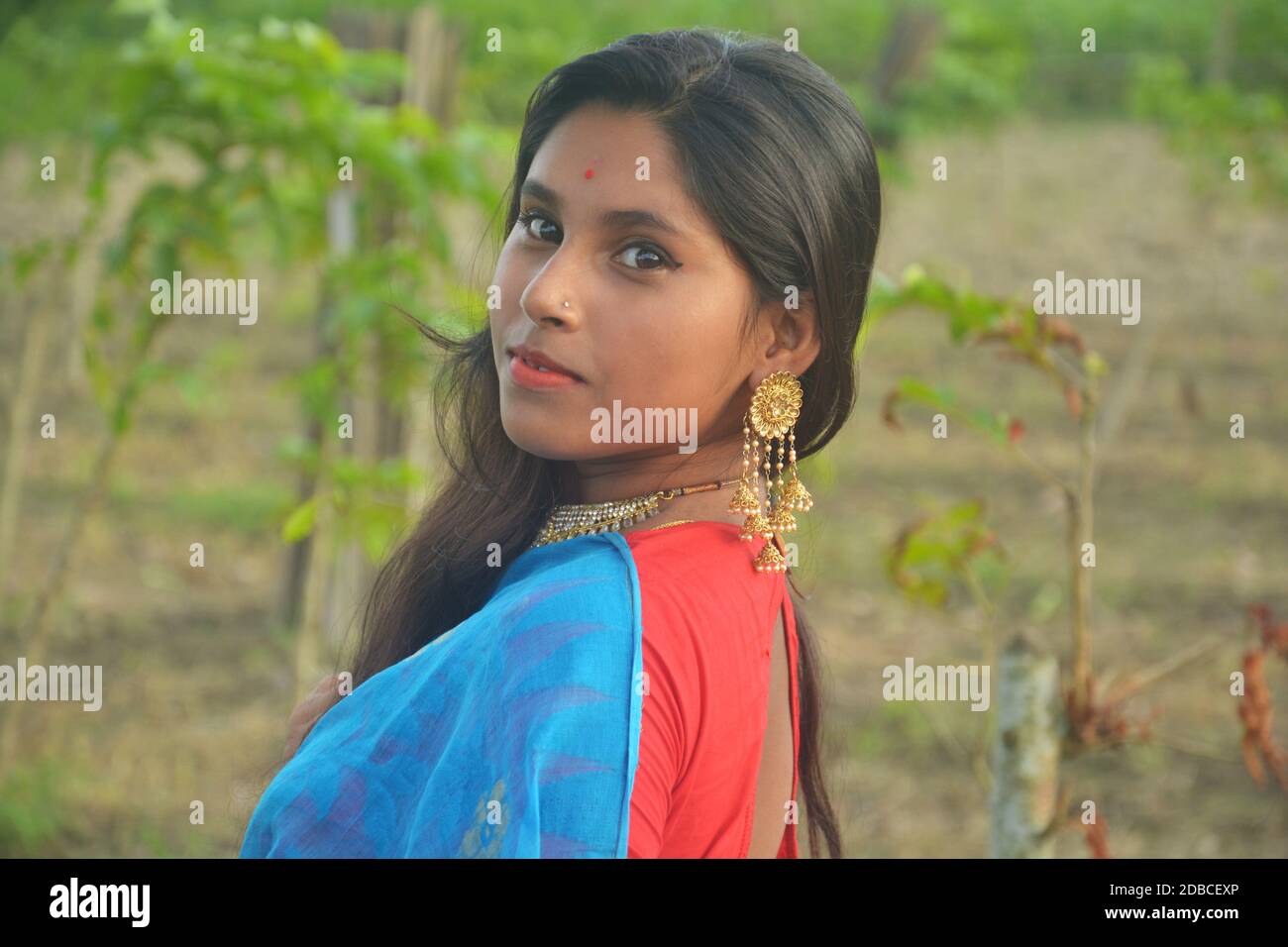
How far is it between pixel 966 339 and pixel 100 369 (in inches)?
63.2

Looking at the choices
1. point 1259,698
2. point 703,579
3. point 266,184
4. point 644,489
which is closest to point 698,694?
point 703,579

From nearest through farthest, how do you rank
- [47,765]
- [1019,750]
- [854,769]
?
1. [1019,750]
2. [47,765]
3. [854,769]

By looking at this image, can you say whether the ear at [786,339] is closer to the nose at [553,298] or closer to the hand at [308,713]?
the nose at [553,298]

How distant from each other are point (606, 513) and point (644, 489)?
4 centimetres

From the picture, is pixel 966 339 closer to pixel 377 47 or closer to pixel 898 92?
pixel 377 47

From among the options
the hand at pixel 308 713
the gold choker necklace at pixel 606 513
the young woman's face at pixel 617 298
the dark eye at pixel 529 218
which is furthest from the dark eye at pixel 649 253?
the hand at pixel 308 713

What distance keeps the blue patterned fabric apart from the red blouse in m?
0.02

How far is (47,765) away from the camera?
12.2 feet

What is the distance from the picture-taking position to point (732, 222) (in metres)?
1.23

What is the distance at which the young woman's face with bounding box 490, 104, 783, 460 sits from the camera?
122cm

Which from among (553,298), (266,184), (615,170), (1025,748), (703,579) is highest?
(266,184)

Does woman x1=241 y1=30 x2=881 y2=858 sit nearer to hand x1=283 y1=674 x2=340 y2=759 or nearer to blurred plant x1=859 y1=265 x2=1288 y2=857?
hand x1=283 y1=674 x2=340 y2=759

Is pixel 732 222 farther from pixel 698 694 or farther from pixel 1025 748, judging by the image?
pixel 1025 748
